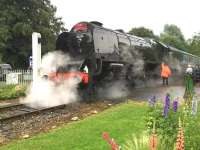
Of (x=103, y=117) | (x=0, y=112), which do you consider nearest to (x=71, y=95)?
(x=0, y=112)

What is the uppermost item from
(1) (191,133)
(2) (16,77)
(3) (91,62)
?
(3) (91,62)

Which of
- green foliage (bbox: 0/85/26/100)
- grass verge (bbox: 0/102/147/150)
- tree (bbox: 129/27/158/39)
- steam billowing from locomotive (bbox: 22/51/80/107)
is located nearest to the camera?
grass verge (bbox: 0/102/147/150)

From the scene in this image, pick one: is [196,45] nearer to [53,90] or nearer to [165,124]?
[53,90]

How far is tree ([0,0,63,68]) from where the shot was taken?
47.1 metres

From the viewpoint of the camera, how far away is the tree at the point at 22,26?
4712cm

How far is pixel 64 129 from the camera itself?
9.85 meters

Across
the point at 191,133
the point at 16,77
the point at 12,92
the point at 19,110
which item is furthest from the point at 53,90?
the point at 191,133

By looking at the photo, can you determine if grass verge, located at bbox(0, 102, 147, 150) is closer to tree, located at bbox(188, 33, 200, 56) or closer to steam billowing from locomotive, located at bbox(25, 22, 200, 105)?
steam billowing from locomotive, located at bbox(25, 22, 200, 105)

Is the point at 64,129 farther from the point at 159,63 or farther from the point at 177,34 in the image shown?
the point at 177,34

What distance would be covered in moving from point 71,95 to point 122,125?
680 cm

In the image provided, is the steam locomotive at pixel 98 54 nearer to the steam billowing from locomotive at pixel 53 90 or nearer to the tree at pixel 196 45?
the steam billowing from locomotive at pixel 53 90

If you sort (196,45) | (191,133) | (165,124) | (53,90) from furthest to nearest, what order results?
(196,45) → (53,90) → (165,124) → (191,133)

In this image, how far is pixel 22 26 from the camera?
1844 inches

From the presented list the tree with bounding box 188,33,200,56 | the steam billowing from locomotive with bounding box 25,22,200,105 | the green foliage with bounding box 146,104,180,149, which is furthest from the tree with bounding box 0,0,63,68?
the green foliage with bounding box 146,104,180,149
